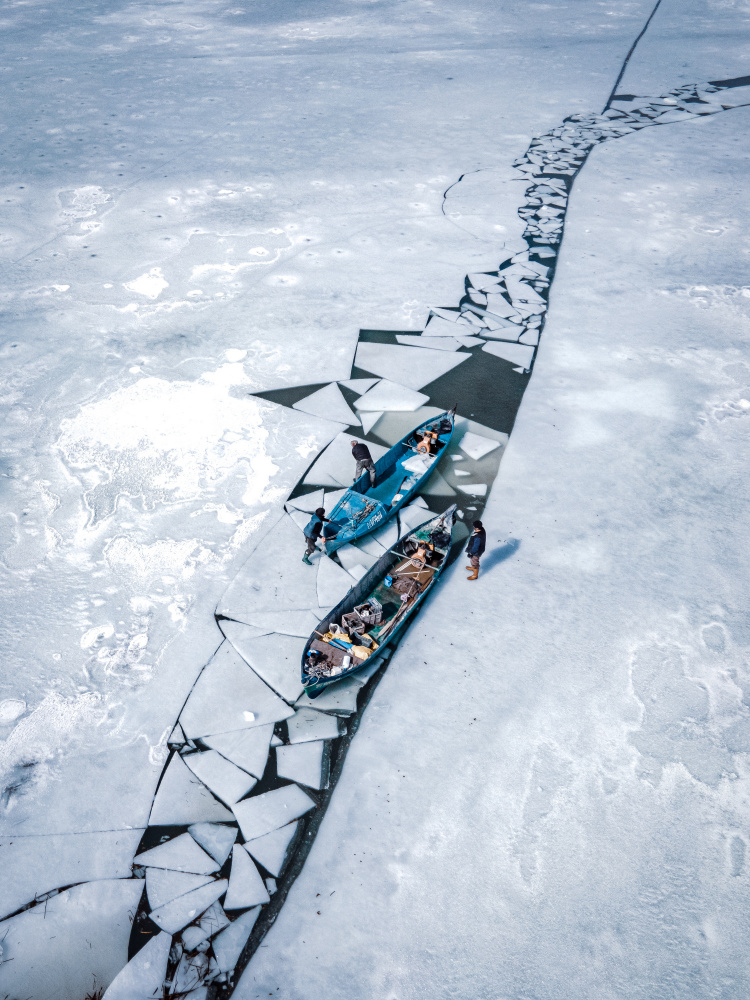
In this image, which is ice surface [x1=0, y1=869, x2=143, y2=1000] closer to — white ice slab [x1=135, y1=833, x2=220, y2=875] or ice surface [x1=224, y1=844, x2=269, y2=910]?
white ice slab [x1=135, y1=833, x2=220, y2=875]

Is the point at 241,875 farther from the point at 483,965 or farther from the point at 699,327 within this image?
the point at 699,327

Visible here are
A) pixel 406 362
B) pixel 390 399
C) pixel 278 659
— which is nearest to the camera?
pixel 278 659

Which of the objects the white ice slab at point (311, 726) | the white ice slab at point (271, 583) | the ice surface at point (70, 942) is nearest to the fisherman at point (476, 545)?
the white ice slab at point (271, 583)

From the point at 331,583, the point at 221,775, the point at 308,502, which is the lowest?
the point at 221,775

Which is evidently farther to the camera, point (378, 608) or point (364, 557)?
point (364, 557)

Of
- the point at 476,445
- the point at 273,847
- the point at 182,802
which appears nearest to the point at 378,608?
the point at 273,847

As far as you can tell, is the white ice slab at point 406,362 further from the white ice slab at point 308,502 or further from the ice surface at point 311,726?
the ice surface at point 311,726

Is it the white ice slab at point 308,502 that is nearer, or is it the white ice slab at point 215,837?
the white ice slab at point 215,837

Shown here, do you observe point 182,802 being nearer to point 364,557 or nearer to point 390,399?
point 364,557
